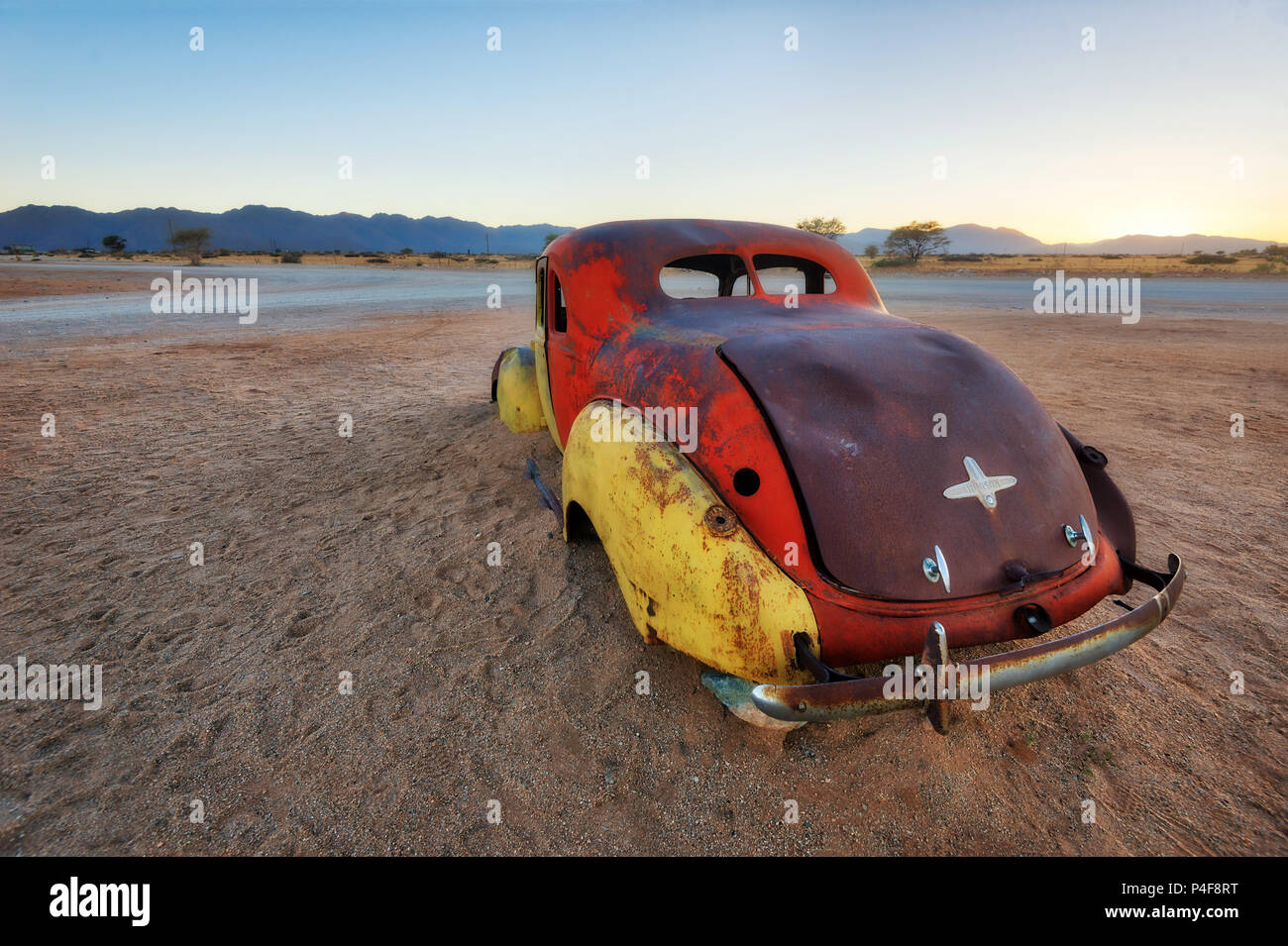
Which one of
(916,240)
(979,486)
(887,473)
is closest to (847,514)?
(887,473)

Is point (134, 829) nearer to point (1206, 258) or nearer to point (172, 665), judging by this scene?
point (172, 665)

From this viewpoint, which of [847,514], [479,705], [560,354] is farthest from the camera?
A: [560,354]

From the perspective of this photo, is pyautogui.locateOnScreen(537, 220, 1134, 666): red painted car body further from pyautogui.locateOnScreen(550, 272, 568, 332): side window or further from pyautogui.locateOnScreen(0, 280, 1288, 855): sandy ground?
pyautogui.locateOnScreen(550, 272, 568, 332): side window

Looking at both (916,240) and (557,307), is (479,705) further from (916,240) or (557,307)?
(916,240)

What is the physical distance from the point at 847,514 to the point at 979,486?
507 mm

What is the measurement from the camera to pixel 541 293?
163 inches

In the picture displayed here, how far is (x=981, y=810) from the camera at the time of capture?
6.38 ft

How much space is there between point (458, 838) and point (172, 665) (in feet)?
5.78

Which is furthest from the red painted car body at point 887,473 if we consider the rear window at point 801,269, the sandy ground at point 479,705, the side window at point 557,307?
the side window at point 557,307

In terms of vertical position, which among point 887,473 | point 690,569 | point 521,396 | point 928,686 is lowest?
point 928,686

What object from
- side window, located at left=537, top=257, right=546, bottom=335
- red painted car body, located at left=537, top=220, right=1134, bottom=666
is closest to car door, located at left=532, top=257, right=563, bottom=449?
side window, located at left=537, top=257, right=546, bottom=335

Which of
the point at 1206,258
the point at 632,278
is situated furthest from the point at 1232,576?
the point at 1206,258

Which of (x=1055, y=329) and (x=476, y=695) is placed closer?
(x=476, y=695)

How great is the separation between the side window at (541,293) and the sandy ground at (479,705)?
116 centimetres
